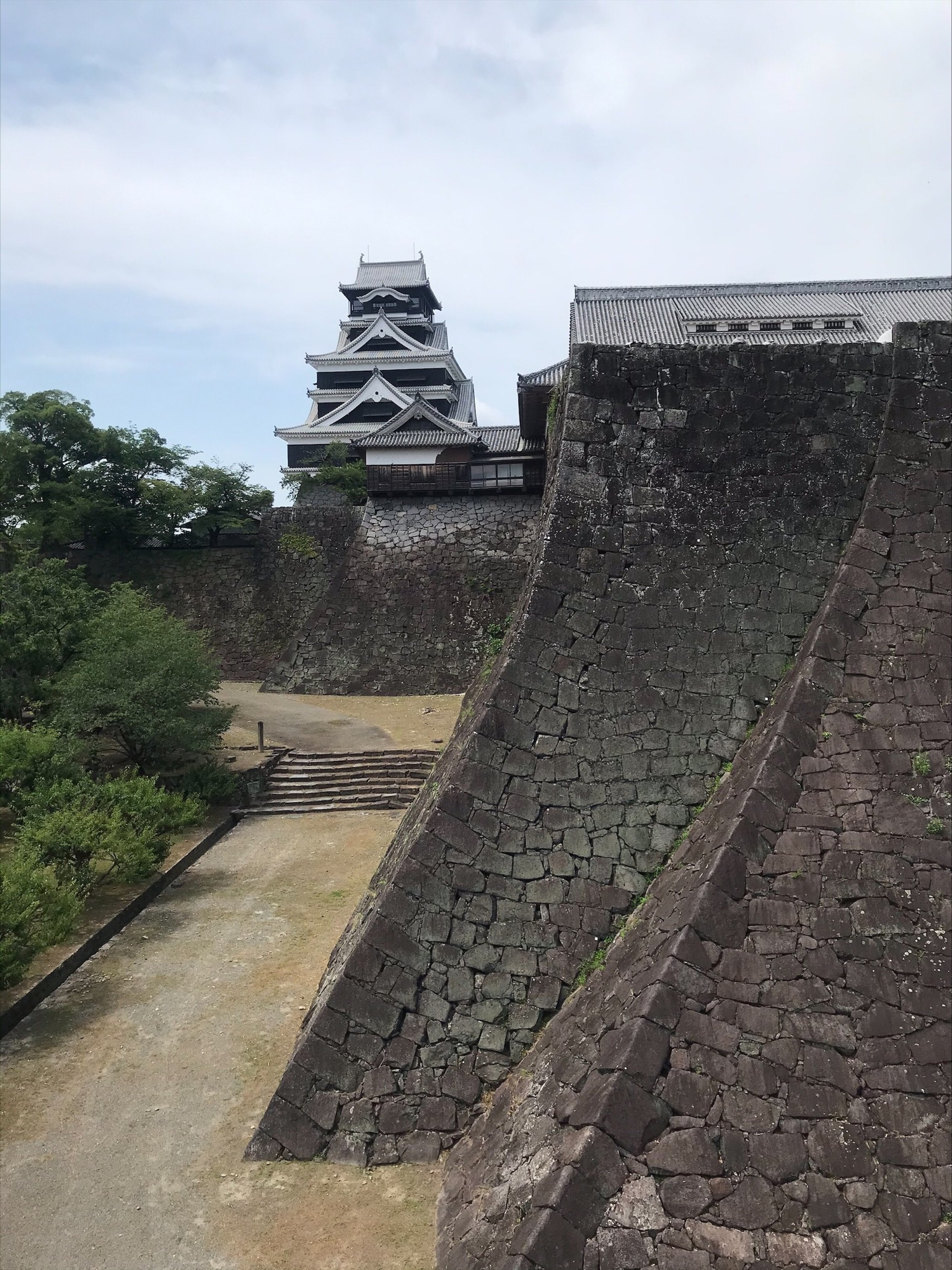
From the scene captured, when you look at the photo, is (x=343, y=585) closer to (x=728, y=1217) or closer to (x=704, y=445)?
(x=704, y=445)

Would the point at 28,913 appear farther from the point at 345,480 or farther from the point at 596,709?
the point at 345,480

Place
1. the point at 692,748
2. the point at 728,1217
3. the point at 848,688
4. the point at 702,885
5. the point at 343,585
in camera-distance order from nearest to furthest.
A: the point at 728,1217, the point at 702,885, the point at 848,688, the point at 692,748, the point at 343,585

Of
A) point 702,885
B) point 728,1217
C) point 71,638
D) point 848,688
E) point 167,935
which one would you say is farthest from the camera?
point 71,638

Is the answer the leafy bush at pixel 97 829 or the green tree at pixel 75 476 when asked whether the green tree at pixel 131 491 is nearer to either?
the green tree at pixel 75 476

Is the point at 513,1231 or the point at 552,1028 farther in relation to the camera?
the point at 552,1028

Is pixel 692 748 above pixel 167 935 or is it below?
above

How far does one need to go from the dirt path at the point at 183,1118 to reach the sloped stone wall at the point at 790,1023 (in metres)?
0.71

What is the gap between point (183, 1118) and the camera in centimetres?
612

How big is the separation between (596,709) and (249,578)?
2367 centimetres

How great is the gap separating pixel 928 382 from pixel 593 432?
2.18 meters

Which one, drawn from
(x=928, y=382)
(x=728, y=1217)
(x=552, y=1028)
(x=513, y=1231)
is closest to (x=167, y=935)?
(x=552, y=1028)

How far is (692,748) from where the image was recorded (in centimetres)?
540

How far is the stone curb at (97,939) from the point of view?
7.82 metres

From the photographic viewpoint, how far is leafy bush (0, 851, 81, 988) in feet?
25.3
